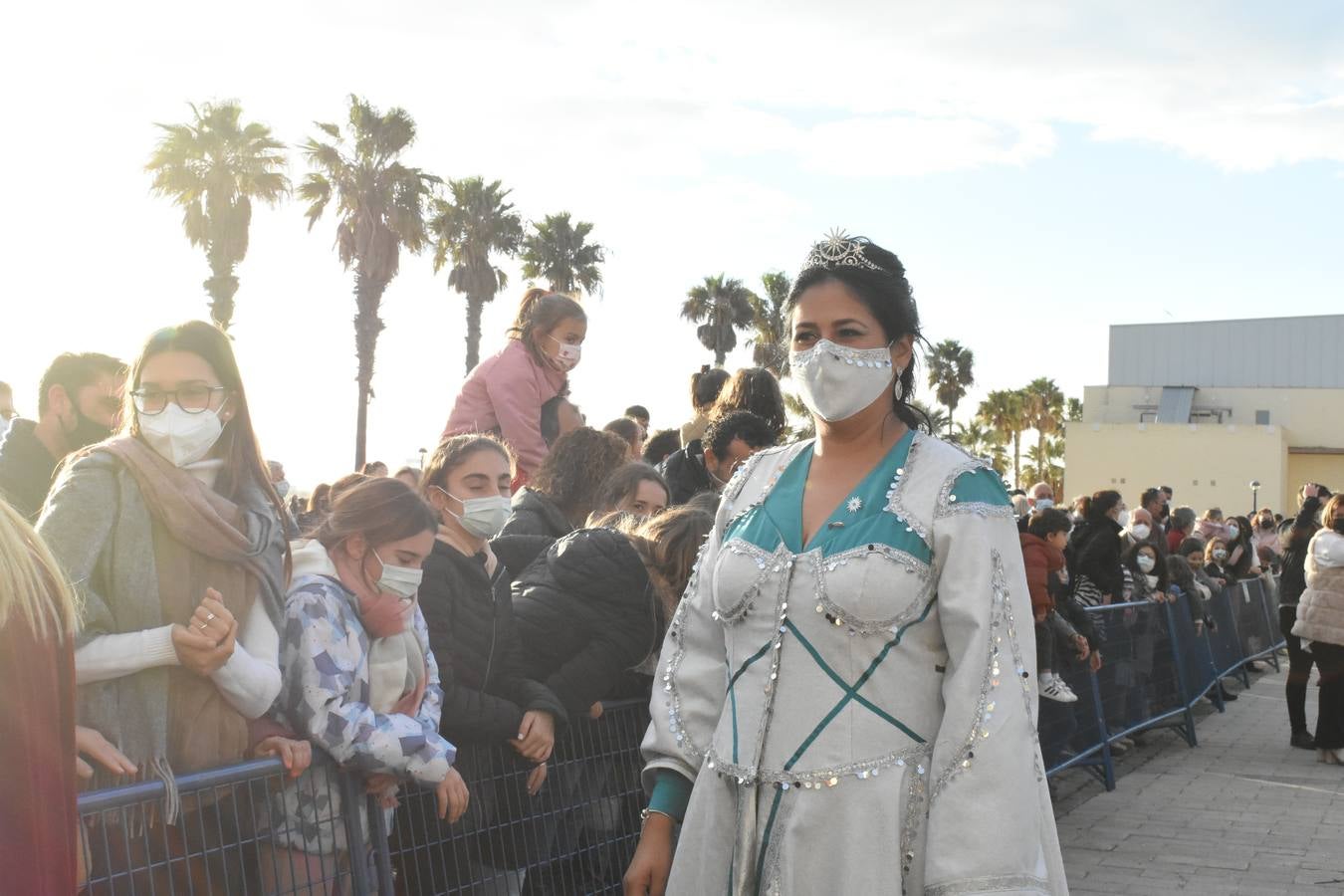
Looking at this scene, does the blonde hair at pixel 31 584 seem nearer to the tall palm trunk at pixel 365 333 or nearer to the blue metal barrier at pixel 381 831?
the blue metal barrier at pixel 381 831

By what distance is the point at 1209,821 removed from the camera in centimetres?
895

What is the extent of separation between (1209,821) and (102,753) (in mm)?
7510

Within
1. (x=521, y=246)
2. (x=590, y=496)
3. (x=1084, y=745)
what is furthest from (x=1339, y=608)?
(x=521, y=246)

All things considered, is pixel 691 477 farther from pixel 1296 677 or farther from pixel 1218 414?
pixel 1218 414

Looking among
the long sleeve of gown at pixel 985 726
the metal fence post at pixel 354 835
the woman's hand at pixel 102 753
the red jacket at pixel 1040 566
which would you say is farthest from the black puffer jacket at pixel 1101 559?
the woman's hand at pixel 102 753

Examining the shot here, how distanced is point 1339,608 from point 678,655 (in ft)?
32.8

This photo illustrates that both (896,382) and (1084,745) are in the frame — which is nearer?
(896,382)

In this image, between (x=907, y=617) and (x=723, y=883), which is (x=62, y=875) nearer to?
(x=723, y=883)

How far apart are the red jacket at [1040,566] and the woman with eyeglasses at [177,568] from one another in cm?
591

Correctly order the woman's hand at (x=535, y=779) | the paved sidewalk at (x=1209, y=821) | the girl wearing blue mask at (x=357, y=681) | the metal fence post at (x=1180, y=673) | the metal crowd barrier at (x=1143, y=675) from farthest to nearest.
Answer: the metal fence post at (x=1180, y=673) < the metal crowd barrier at (x=1143, y=675) < the paved sidewalk at (x=1209, y=821) < the woman's hand at (x=535, y=779) < the girl wearing blue mask at (x=357, y=681)

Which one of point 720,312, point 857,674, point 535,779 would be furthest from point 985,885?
point 720,312

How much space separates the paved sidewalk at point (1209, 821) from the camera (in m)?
7.35

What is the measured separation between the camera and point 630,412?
10523 mm

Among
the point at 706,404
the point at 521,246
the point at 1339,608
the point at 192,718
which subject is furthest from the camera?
the point at 521,246
